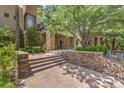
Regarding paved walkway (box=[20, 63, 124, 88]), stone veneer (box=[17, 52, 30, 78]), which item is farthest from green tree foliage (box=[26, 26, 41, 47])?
stone veneer (box=[17, 52, 30, 78])

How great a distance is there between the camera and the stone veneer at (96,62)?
7.25 metres

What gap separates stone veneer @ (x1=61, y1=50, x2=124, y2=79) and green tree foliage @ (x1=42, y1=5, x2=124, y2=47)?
1.08 metres

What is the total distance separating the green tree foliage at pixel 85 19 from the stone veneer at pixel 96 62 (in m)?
1.08

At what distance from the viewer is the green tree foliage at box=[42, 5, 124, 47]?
789 cm

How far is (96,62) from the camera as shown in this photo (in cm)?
809

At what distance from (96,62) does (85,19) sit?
8.12 ft

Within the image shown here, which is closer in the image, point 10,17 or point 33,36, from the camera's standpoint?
point 33,36

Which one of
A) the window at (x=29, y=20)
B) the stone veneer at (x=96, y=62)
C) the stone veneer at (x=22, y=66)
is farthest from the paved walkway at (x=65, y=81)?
the window at (x=29, y=20)

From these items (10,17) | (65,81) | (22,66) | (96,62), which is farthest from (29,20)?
(65,81)

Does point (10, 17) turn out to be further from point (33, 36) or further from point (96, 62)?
point (96, 62)

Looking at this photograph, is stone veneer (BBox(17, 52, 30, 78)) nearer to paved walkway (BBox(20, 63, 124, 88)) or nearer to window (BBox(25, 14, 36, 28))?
paved walkway (BBox(20, 63, 124, 88))
